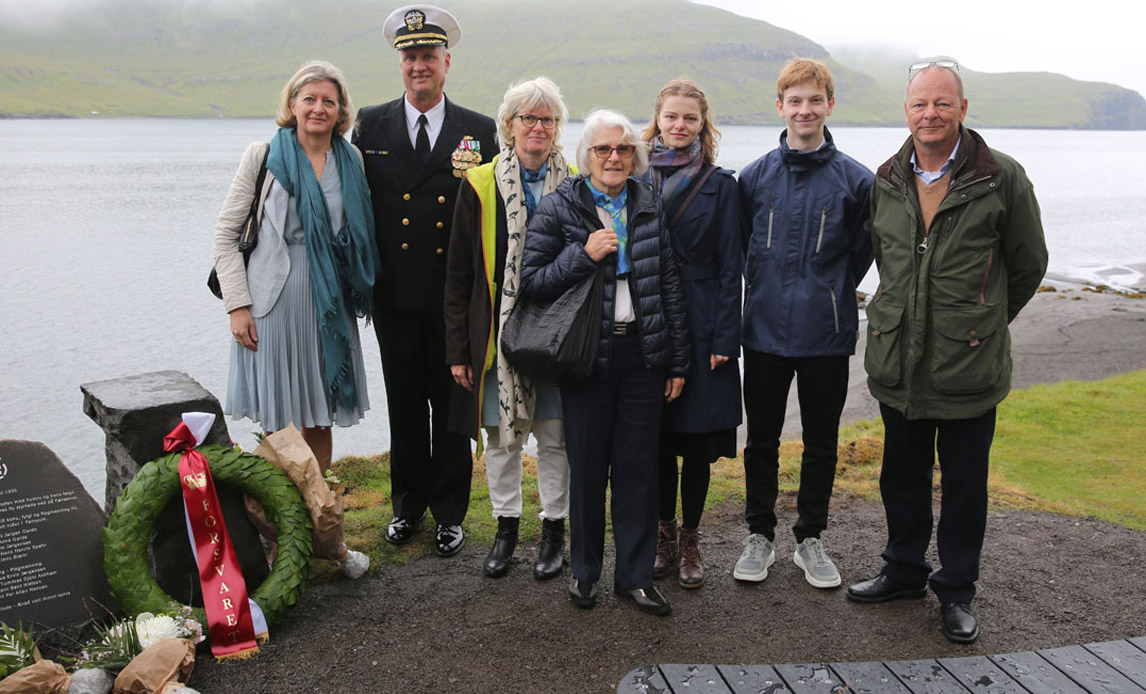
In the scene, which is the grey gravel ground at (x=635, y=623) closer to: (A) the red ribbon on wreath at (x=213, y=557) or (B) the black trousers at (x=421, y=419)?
(A) the red ribbon on wreath at (x=213, y=557)

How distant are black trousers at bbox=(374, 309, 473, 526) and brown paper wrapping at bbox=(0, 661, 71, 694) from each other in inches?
79.7

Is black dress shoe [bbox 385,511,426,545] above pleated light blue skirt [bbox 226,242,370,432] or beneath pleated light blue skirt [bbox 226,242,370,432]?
beneath

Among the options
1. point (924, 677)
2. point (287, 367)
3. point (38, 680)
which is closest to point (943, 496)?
point (924, 677)

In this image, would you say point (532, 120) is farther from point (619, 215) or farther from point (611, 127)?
point (619, 215)

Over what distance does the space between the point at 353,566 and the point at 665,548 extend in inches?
66.5

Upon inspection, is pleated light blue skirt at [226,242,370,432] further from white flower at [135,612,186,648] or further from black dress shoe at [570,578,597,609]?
black dress shoe at [570,578,597,609]

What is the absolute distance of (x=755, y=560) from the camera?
15.6 feet

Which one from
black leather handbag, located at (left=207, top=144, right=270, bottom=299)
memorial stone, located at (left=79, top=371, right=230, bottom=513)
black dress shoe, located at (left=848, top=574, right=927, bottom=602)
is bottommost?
black dress shoe, located at (left=848, top=574, right=927, bottom=602)

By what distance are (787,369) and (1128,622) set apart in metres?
2.08

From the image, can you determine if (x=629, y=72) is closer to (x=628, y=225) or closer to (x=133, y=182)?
(x=133, y=182)

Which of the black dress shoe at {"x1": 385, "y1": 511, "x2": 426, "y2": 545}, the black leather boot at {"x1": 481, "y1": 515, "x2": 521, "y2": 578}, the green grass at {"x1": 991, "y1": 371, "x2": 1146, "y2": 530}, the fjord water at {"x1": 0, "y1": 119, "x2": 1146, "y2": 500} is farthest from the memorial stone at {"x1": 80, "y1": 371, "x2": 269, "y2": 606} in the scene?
the fjord water at {"x1": 0, "y1": 119, "x2": 1146, "y2": 500}

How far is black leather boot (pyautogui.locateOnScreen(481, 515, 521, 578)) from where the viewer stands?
485cm

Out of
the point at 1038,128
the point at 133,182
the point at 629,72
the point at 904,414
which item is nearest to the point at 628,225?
the point at 904,414

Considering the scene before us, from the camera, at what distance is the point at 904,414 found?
162 inches
